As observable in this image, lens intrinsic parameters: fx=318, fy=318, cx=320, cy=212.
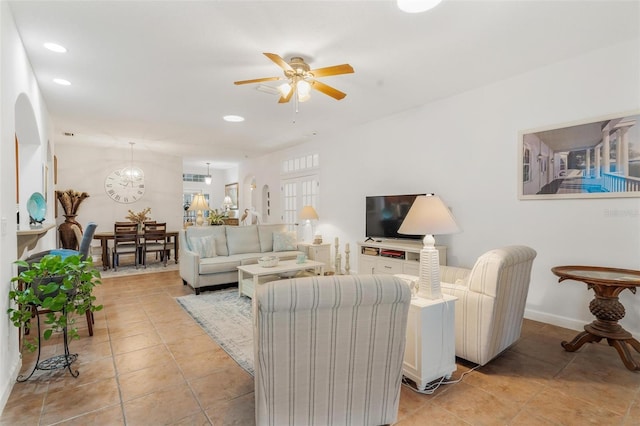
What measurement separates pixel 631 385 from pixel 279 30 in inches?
141

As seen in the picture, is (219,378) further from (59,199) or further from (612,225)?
(59,199)

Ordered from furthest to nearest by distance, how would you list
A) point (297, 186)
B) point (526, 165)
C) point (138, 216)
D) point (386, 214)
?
1. point (138, 216)
2. point (297, 186)
3. point (386, 214)
4. point (526, 165)

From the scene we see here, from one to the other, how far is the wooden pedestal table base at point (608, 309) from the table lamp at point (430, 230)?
116cm

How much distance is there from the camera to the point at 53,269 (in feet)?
7.31

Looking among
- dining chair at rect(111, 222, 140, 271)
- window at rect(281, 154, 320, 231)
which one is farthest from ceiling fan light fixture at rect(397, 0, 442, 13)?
dining chair at rect(111, 222, 140, 271)

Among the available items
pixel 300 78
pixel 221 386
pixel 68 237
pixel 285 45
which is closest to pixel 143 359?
pixel 221 386

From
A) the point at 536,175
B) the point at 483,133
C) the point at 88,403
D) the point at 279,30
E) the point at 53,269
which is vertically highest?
the point at 279,30

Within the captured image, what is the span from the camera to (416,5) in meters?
2.16

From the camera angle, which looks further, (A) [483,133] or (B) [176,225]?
(B) [176,225]

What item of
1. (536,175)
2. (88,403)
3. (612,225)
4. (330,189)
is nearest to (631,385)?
(612,225)

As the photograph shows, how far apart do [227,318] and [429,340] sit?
2.23 meters

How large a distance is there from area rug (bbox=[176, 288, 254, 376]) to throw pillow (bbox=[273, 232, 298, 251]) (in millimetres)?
1107

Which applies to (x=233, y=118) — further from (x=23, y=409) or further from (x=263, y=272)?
(x=23, y=409)

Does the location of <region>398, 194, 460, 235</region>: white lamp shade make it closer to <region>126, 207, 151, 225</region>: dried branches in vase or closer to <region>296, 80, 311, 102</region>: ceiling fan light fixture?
<region>296, 80, 311, 102</region>: ceiling fan light fixture
